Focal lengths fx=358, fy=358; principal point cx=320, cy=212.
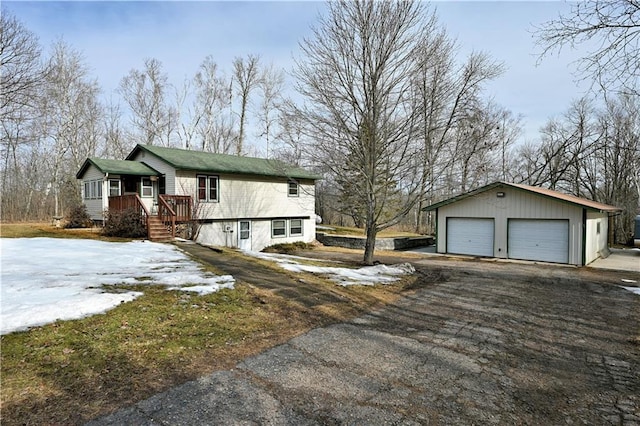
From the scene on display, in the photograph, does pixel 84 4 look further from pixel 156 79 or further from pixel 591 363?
pixel 156 79

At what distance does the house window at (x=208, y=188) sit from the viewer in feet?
59.2

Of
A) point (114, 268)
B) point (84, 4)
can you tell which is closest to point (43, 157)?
point (84, 4)

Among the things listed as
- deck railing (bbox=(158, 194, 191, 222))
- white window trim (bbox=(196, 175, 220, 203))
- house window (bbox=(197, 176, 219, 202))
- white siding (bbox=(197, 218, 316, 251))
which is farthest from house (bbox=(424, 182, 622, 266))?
deck railing (bbox=(158, 194, 191, 222))

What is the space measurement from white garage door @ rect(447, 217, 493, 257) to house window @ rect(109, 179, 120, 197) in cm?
1681

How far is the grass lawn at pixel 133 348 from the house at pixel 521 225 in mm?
11265

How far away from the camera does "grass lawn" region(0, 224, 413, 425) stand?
312 cm

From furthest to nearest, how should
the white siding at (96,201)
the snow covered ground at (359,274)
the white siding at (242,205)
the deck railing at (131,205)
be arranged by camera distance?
the white siding at (242,205), the white siding at (96,201), the deck railing at (131,205), the snow covered ground at (359,274)

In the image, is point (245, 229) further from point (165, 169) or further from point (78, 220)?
point (78, 220)

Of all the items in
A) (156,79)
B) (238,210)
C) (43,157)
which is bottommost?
(238,210)

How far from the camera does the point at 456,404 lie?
11.2ft

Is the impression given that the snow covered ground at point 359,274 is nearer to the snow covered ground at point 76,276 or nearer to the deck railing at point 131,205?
the snow covered ground at point 76,276

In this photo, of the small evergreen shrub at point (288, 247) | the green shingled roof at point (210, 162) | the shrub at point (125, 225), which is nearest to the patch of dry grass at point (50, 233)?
the shrub at point (125, 225)

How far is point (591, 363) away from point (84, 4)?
1481cm

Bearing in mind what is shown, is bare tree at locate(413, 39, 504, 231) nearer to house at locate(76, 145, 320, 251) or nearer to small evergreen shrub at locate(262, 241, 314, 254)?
house at locate(76, 145, 320, 251)
